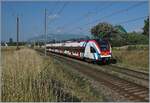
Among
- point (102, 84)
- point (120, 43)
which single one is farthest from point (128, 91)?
point (120, 43)

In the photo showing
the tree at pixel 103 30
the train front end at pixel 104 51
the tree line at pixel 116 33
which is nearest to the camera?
the train front end at pixel 104 51

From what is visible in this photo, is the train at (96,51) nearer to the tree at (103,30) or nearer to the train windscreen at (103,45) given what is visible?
the train windscreen at (103,45)

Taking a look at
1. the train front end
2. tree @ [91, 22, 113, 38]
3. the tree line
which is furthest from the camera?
tree @ [91, 22, 113, 38]

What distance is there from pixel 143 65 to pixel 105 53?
4921 mm

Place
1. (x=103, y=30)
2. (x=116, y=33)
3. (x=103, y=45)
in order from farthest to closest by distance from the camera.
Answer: (x=103, y=30), (x=116, y=33), (x=103, y=45)

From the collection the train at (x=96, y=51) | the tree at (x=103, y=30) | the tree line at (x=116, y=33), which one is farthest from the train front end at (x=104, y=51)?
the tree at (x=103, y=30)

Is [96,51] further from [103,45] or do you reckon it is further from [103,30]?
[103,30]

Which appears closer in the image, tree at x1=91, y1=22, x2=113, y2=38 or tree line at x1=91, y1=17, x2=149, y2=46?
tree line at x1=91, y1=17, x2=149, y2=46

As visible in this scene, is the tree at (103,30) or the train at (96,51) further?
the tree at (103,30)

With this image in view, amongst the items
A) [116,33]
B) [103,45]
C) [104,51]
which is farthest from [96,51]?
[116,33]

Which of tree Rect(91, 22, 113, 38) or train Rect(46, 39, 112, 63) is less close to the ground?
tree Rect(91, 22, 113, 38)

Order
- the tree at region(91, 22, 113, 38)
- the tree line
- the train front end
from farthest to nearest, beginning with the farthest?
the tree at region(91, 22, 113, 38)
the tree line
the train front end

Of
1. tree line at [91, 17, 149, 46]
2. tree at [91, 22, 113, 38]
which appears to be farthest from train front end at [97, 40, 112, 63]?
tree at [91, 22, 113, 38]

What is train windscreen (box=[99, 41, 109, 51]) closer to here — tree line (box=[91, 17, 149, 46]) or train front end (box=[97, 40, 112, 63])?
train front end (box=[97, 40, 112, 63])
